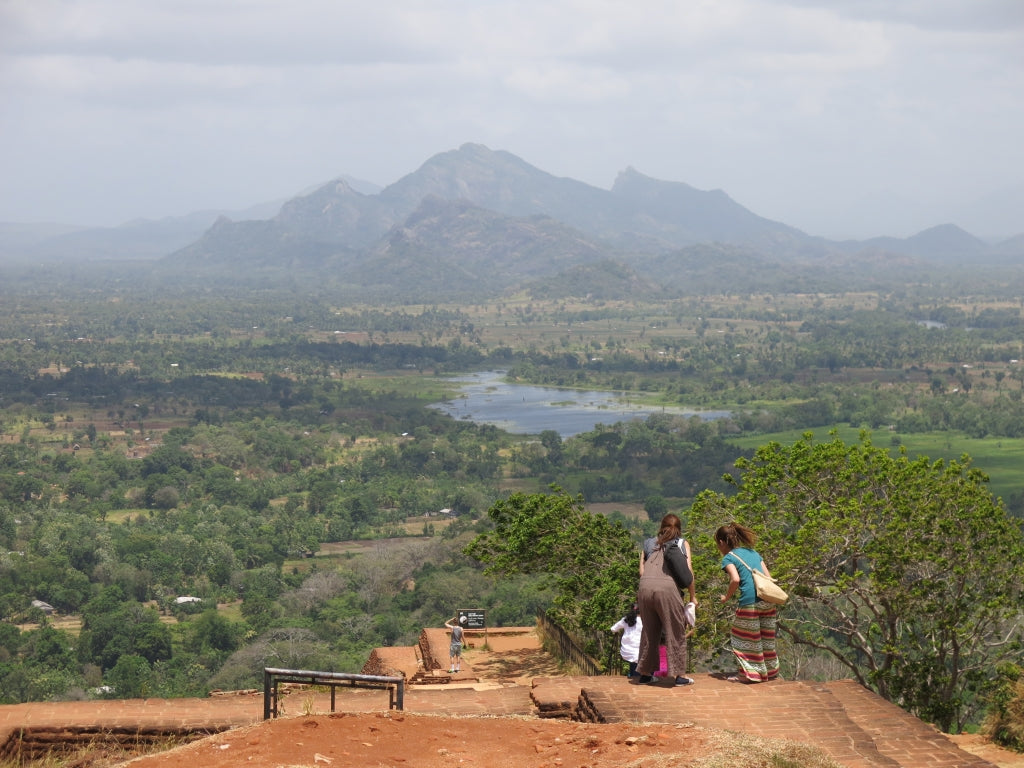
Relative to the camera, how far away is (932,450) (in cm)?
8588

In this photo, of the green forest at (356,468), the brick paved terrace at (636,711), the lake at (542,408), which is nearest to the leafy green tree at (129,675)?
the green forest at (356,468)

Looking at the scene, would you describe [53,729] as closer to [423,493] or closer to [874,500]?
[874,500]

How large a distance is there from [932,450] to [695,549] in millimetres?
72348

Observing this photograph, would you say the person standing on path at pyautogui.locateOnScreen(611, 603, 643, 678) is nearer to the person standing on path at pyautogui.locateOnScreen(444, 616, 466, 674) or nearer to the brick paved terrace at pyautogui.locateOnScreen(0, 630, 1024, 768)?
the brick paved terrace at pyautogui.locateOnScreen(0, 630, 1024, 768)

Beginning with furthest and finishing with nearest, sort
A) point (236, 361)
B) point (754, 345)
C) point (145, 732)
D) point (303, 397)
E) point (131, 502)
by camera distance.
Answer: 1. point (754, 345)
2. point (236, 361)
3. point (303, 397)
4. point (131, 502)
5. point (145, 732)

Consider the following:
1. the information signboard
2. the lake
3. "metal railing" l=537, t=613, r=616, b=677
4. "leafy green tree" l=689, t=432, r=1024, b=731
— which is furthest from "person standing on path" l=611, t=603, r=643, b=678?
the lake

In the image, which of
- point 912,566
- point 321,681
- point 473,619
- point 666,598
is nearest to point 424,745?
point 321,681

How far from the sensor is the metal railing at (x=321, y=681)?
944 centimetres

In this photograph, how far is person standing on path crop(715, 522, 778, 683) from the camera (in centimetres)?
1078

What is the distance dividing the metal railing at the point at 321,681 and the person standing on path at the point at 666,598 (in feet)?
7.64

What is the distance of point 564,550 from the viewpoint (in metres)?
19.8

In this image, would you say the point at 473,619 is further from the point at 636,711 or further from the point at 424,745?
the point at 424,745

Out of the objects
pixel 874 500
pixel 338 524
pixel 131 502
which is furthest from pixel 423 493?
pixel 874 500

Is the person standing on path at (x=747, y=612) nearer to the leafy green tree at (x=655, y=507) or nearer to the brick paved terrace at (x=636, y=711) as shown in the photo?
the brick paved terrace at (x=636, y=711)
